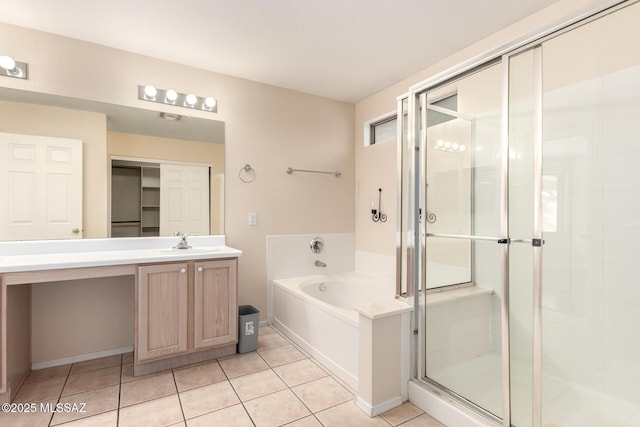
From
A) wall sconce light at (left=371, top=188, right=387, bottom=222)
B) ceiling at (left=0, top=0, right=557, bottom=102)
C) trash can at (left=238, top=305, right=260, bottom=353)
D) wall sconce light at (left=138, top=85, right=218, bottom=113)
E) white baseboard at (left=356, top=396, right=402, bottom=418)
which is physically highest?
ceiling at (left=0, top=0, right=557, bottom=102)

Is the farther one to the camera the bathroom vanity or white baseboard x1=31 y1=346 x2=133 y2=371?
white baseboard x1=31 y1=346 x2=133 y2=371

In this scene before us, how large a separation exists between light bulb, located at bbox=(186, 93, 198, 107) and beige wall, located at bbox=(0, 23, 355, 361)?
64 mm

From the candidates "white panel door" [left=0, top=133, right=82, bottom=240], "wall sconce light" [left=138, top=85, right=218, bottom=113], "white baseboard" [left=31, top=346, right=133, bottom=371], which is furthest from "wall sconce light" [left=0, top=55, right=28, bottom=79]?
"white baseboard" [left=31, top=346, right=133, bottom=371]

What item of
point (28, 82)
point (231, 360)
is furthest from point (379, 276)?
point (28, 82)

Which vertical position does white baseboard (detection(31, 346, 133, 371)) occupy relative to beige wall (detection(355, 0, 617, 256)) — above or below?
below

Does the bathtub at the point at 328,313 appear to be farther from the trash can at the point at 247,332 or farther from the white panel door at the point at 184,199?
the white panel door at the point at 184,199

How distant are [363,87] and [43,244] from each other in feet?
10.0

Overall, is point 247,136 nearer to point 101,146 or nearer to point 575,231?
point 101,146

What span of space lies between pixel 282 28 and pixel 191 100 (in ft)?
3.57

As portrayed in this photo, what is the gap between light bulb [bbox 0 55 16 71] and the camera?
2.20 metres

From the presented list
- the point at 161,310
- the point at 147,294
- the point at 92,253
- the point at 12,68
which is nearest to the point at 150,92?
the point at 12,68

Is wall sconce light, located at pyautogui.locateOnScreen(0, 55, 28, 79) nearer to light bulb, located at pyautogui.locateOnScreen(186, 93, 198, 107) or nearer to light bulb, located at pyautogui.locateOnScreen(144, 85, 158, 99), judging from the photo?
light bulb, located at pyautogui.locateOnScreen(144, 85, 158, 99)

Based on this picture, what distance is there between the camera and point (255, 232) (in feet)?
10.5

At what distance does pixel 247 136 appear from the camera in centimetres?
315
